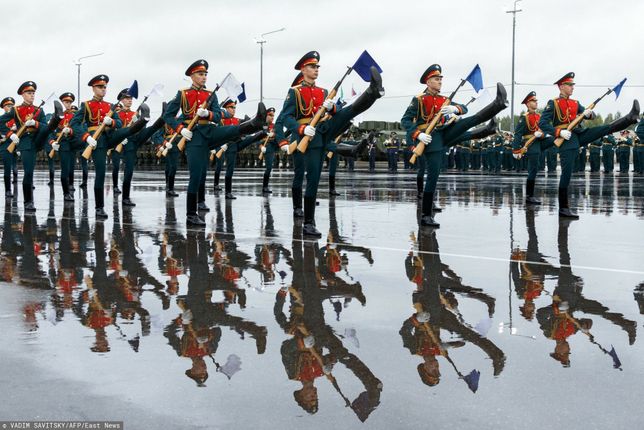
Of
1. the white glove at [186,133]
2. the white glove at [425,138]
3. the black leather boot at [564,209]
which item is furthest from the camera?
the black leather boot at [564,209]

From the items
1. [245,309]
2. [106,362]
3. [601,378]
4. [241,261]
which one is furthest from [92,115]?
[601,378]

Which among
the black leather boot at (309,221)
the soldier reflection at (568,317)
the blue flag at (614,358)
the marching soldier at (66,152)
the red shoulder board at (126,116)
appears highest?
the red shoulder board at (126,116)

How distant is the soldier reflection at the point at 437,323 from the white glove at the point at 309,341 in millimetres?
530

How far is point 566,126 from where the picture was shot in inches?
582

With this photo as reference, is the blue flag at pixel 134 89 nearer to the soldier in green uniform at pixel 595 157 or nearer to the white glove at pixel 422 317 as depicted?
the white glove at pixel 422 317

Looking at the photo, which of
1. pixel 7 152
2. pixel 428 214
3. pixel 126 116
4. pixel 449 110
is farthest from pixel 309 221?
pixel 7 152

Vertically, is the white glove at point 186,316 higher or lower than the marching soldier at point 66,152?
lower

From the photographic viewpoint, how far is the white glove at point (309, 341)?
534 centimetres

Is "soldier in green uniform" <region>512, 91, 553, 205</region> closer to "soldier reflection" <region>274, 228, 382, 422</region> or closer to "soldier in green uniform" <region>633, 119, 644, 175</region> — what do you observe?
"soldier reflection" <region>274, 228, 382, 422</region>

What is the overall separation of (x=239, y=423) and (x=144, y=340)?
165 cm

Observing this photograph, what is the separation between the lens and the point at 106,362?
4.88 metres

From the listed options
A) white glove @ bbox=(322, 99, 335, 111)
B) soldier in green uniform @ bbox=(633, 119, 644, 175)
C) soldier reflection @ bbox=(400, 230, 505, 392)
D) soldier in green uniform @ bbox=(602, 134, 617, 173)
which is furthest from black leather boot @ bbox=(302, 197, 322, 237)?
soldier in green uniform @ bbox=(602, 134, 617, 173)

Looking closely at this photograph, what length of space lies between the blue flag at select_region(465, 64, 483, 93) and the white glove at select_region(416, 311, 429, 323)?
7.22 m

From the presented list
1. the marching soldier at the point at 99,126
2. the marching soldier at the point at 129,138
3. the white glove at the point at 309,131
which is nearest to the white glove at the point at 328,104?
the white glove at the point at 309,131
